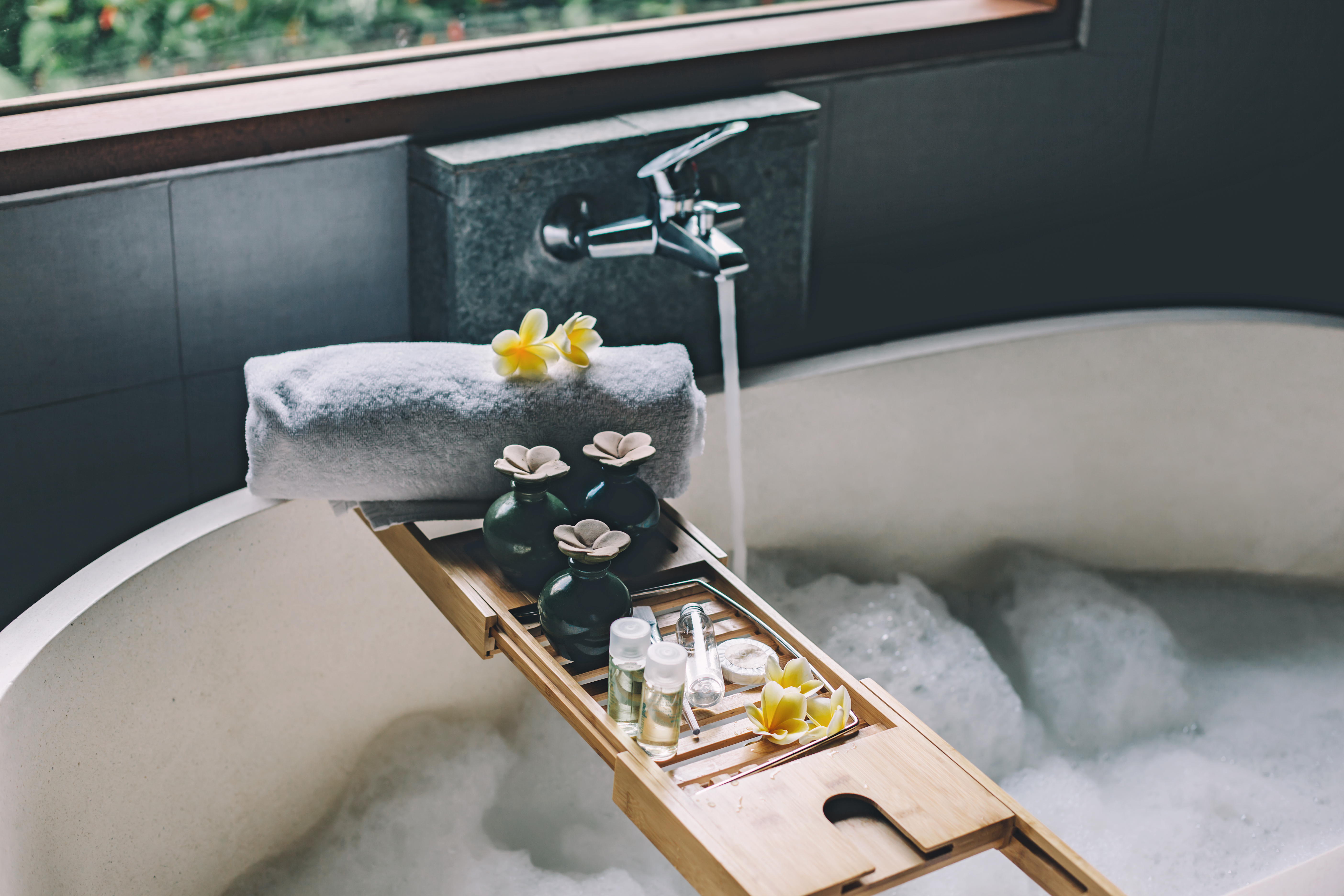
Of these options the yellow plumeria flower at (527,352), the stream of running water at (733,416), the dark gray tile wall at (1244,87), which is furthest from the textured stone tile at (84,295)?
the dark gray tile wall at (1244,87)

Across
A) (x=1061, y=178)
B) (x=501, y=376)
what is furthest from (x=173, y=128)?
(x=1061, y=178)

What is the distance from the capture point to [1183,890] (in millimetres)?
1574

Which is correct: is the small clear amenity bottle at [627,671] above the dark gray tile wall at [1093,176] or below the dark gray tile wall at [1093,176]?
below

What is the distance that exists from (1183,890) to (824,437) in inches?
30.2

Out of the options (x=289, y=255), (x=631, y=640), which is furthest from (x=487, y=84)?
(x=631, y=640)

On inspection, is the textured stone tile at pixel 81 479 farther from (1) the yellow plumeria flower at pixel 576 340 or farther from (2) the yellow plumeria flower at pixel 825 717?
(2) the yellow plumeria flower at pixel 825 717

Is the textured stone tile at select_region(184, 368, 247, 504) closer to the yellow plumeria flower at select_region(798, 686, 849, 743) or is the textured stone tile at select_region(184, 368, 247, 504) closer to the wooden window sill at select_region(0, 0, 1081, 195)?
the wooden window sill at select_region(0, 0, 1081, 195)

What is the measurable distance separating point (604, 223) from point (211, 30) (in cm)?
54

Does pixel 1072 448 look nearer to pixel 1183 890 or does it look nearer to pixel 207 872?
pixel 1183 890

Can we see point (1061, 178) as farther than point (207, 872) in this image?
Yes

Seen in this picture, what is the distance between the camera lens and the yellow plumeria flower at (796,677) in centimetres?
114

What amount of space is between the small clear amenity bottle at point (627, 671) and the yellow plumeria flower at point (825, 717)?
147 millimetres

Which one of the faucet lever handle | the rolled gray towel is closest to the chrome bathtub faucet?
the faucet lever handle

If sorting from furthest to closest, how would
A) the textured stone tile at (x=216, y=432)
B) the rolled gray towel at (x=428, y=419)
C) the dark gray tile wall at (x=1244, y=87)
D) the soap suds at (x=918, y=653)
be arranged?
the dark gray tile wall at (x=1244, y=87) < the soap suds at (x=918, y=653) < the textured stone tile at (x=216, y=432) < the rolled gray towel at (x=428, y=419)
